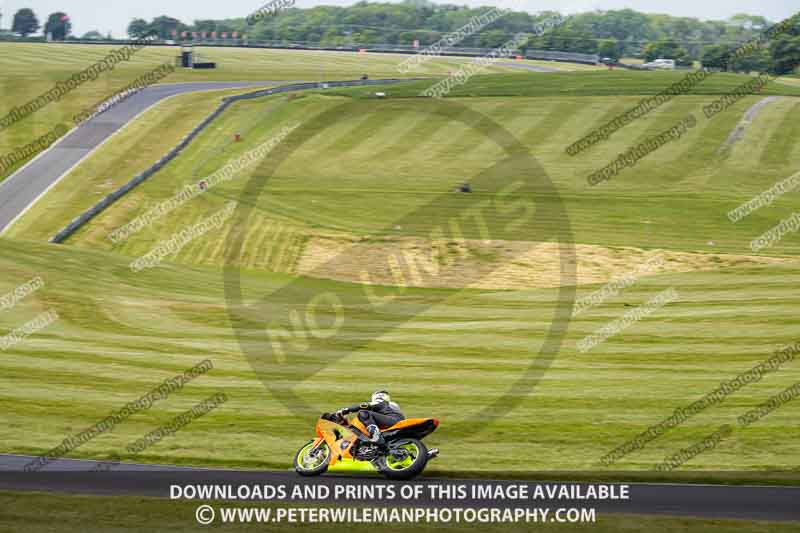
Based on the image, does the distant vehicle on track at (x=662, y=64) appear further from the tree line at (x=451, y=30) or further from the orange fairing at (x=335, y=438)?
the orange fairing at (x=335, y=438)

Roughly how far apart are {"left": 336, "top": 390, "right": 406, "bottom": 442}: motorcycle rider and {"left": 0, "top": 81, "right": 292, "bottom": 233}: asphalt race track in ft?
129

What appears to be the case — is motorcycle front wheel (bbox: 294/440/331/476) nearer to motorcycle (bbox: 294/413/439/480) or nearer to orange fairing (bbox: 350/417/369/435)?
motorcycle (bbox: 294/413/439/480)

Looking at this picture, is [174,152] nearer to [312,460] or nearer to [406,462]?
[312,460]

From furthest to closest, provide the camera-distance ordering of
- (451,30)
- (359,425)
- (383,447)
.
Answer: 1. (451,30)
2. (359,425)
3. (383,447)

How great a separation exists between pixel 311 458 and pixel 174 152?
50.3 m

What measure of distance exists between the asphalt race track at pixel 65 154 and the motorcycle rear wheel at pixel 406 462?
130 ft

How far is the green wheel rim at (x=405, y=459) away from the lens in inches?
746

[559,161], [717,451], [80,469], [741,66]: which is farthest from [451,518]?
[741,66]

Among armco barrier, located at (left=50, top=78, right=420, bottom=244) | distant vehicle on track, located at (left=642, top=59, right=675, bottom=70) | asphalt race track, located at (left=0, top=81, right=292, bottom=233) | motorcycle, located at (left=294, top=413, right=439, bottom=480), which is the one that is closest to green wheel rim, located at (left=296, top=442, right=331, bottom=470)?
motorcycle, located at (left=294, top=413, right=439, bottom=480)

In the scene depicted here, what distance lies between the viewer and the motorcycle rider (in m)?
18.9

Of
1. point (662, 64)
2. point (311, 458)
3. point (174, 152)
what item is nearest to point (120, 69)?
point (174, 152)

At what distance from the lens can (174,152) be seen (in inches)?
2621

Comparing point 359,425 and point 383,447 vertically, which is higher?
point 359,425

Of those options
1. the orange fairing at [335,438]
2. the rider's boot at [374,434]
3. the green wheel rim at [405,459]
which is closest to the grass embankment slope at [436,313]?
the green wheel rim at [405,459]
